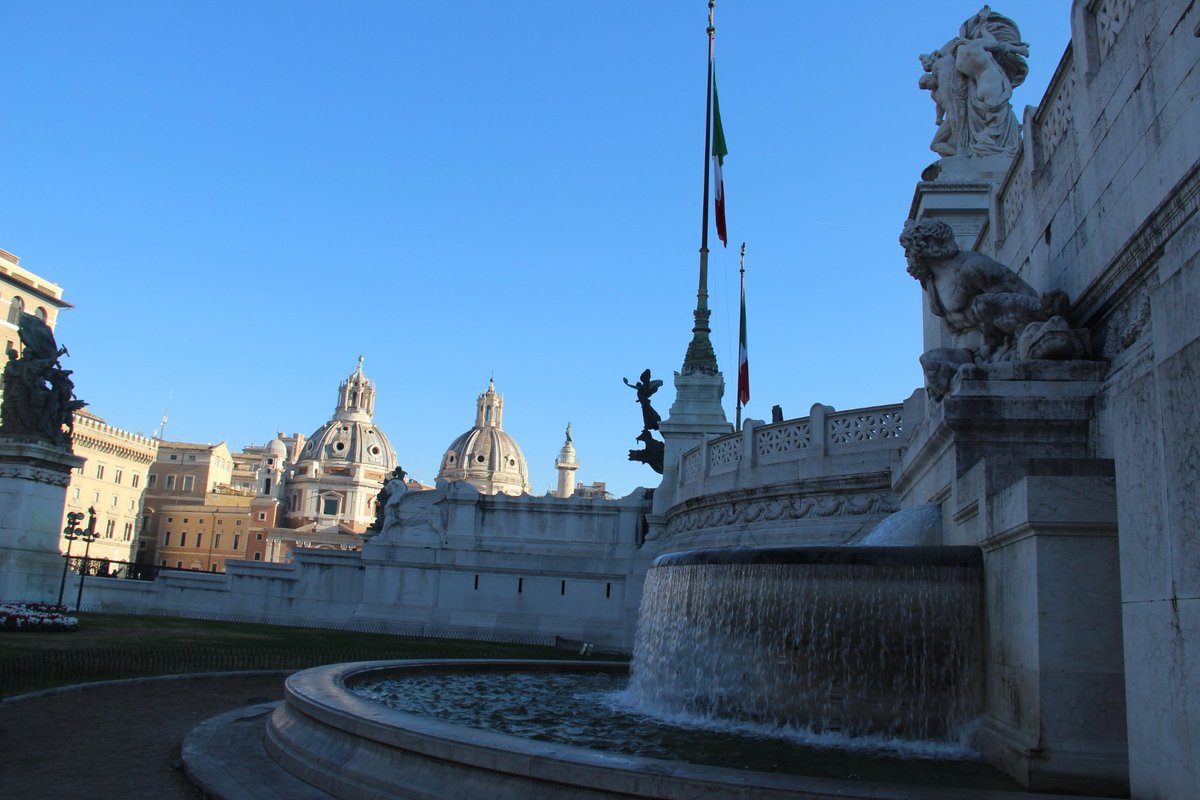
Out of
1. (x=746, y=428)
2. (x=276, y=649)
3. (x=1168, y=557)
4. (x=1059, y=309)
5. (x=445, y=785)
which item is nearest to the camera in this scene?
(x=1168, y=557)

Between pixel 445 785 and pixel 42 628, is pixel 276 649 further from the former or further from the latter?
pixel 445 785

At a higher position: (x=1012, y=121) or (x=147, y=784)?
(x=1012, y=121)

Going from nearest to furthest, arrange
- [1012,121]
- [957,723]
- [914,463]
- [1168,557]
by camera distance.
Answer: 1. [1168,557]
2. [957,723]
3. [914,463]
4. [1012,121]

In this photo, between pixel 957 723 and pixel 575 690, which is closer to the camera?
pixel 957 723

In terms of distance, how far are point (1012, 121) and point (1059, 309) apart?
7.06 metres

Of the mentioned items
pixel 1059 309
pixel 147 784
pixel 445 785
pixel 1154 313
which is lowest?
pixel 147 784

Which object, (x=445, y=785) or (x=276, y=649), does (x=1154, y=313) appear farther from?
(x=276, y=649)

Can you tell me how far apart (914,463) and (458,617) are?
64.8ft

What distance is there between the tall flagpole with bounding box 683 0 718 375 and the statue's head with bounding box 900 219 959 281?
20.9 m

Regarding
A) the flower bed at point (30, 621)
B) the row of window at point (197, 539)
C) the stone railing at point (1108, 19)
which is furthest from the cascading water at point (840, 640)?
the row of window at point (197, 539)

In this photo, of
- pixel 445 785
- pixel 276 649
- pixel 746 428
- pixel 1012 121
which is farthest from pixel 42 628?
pixel 1012 121

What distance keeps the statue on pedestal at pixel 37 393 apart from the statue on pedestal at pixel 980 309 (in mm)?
25534

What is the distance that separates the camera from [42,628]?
698 inches

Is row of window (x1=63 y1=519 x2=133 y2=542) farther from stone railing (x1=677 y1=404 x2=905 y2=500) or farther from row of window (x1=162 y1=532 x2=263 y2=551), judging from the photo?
stone railing (x1=677 y1=404 x2=905 y2=500)
